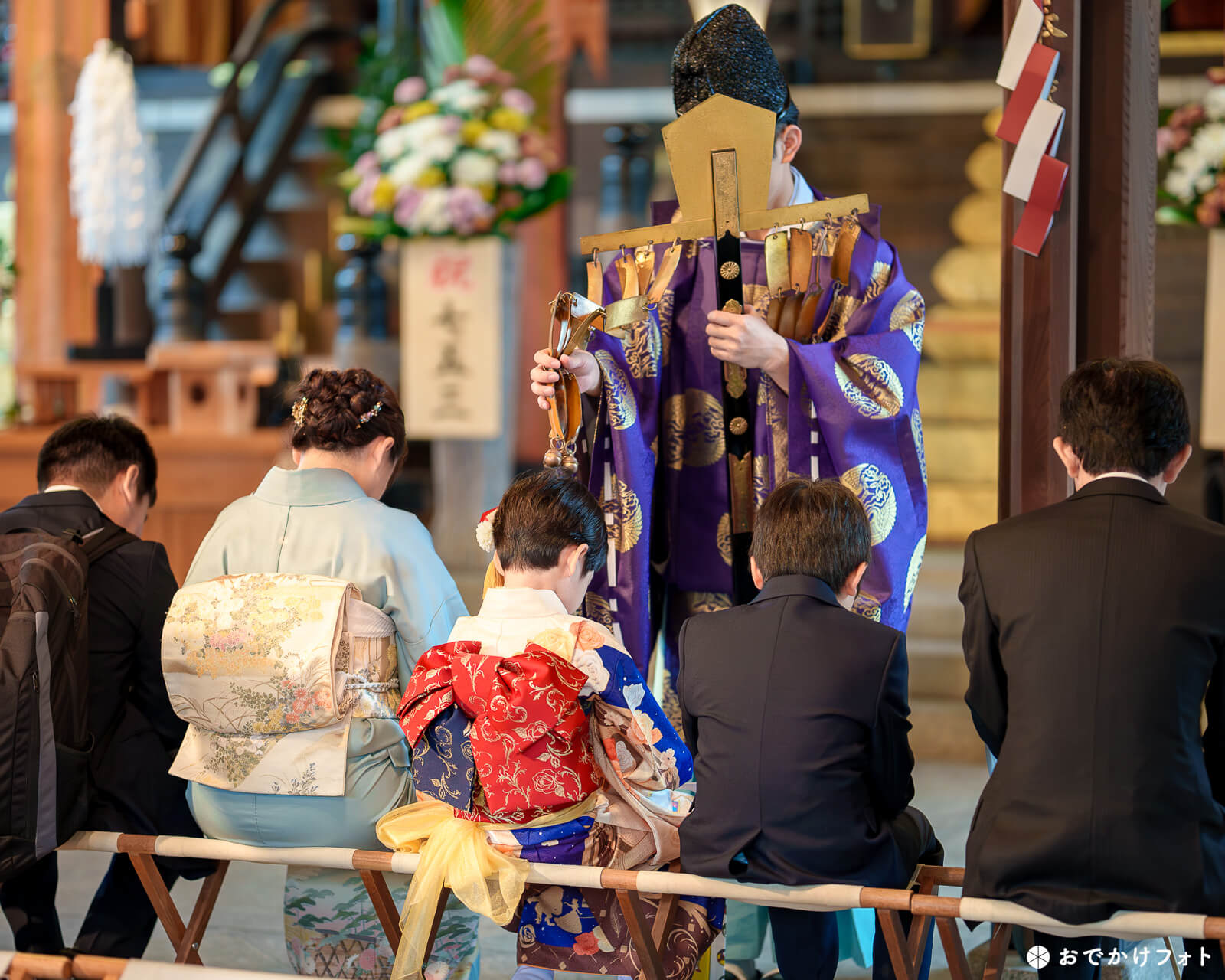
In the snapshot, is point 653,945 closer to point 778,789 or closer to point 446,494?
point 778,789

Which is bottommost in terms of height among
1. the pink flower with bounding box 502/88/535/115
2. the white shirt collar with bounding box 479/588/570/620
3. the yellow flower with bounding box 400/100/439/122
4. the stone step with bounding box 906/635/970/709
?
the stone step with bounding box 906/635/970/709

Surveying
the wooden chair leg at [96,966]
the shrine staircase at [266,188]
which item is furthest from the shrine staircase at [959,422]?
the wooden chair leg at [96,966]

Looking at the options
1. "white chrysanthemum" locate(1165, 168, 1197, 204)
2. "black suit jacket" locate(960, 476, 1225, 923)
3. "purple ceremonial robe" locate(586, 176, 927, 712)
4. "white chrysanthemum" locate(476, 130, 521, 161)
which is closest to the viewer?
"black suit jacket" locate(960, 476, 1225, 923)

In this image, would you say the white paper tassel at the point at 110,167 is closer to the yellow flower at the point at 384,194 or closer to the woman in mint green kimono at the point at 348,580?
the yellow flower at the point at 384,194

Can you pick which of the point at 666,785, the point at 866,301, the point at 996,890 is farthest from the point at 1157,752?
the point at 866,301

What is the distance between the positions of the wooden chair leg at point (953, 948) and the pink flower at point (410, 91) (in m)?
3.97

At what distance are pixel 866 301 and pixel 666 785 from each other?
3.41 ft

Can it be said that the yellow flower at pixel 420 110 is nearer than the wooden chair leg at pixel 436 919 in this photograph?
No

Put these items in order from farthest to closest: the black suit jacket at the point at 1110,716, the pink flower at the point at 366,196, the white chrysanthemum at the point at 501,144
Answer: the pink flower at the point at 366,196, the white chrysanthemum at the point at 501,144, the black suit jacket at the point at 1110,716

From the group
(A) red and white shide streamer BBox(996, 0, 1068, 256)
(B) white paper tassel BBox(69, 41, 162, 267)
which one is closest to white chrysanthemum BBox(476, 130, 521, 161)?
(B) white paper tassel BBox(69, 41, 162, 267)

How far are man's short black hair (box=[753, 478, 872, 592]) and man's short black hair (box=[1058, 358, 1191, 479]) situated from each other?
1.21 feet

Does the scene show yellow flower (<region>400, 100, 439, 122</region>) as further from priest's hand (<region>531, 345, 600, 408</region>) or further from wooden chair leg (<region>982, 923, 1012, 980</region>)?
wooden chair leg (<region>982, 923, 1012, 980</region>)

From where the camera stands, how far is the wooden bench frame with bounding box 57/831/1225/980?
1.90 metres

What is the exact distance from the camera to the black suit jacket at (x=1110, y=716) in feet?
6.08
